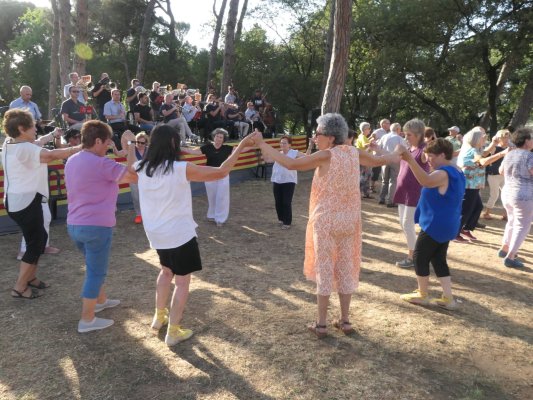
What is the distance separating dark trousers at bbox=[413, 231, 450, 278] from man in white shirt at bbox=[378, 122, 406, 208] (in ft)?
13.2

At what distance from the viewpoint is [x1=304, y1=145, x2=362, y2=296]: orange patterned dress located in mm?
3377

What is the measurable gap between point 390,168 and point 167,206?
7407mm

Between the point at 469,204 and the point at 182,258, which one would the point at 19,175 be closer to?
the point at 182,258

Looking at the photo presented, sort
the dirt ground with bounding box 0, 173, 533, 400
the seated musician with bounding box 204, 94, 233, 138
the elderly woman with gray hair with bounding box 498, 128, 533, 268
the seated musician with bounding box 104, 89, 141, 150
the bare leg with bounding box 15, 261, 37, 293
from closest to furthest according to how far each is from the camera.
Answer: the dirt ground with bounding box 0, 173, 533, 400 → the bare leg with bounding box 15, 261, 37, 293 → the elderly woman with gray hair with bounding box 498, 128, 533, 268 → the seated musician with bounding box 104, 89, 141, 150 → the seated musician with bounding box 204, 94, 233, 138

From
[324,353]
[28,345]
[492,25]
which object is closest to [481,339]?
[324,353]

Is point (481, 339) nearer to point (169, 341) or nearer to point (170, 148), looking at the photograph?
point (169, 341)

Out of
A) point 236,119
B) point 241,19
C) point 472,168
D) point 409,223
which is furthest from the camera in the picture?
point 241,19

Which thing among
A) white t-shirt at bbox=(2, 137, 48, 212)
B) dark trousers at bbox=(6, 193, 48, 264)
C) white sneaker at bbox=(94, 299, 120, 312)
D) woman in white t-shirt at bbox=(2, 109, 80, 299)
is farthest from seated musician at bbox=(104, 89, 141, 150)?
white sneaker at bbox=(94, 299, 120, 312)

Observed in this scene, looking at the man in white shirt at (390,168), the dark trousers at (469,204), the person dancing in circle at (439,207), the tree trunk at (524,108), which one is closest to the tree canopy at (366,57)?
the tree trunk at (524,108)

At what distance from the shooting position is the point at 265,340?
370 cm

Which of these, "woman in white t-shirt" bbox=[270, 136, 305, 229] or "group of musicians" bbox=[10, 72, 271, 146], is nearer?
"woman in white t-shirt" bbox=[270, 136, 305, 229]

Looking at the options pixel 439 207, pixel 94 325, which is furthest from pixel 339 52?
pixel 94 325

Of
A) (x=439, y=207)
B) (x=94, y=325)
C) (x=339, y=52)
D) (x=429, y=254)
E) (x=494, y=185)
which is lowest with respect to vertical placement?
(x=94, y=325)

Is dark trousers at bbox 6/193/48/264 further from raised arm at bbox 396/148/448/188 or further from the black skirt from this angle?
raised arm at bbox 396/148/448/188
